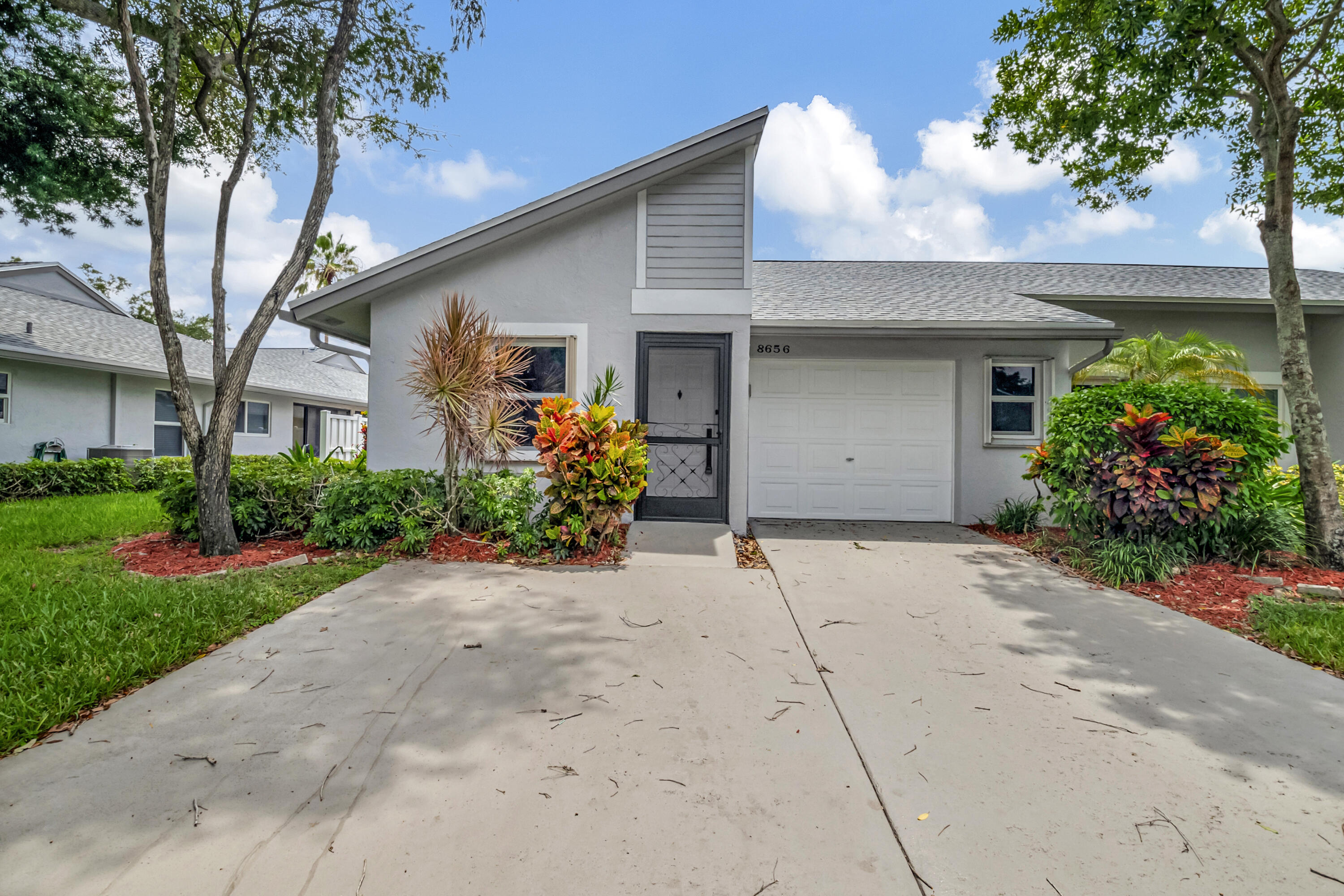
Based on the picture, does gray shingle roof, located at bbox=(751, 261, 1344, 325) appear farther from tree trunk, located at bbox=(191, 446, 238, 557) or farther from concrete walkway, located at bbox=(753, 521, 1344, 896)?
tree trunk, located at bbox=(191, 446, 238, 557)

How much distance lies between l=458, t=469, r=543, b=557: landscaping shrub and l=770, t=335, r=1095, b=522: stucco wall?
4013mm

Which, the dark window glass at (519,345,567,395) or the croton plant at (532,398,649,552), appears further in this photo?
the dark window glass at (519,345,567,395)

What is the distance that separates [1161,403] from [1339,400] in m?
7.77

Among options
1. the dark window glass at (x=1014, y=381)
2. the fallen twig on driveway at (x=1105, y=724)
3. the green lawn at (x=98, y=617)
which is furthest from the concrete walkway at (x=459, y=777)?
the dark window glass at (x=1014, y=381)

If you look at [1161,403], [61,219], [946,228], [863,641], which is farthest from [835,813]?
[946,228]

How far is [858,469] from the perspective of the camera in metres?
7.84

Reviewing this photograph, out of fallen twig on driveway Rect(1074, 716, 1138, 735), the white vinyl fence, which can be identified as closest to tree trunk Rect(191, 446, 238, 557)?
fallen twig on driveway Rect(1074, 716, 1138, 735)

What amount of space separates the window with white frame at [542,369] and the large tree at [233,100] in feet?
7.81

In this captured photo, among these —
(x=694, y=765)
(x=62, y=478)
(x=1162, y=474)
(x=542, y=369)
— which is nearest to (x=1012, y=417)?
(x=1162, y=474)

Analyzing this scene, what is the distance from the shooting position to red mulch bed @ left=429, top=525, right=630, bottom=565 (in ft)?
17.0

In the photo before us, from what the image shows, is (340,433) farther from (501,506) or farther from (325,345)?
(501,506)

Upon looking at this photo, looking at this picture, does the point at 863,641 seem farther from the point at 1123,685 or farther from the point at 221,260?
the point at 221,260

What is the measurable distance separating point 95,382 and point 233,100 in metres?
7.19

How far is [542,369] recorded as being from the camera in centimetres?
670
